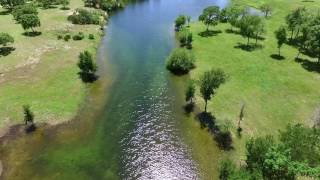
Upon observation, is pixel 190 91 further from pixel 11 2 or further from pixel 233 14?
pixel 11 2

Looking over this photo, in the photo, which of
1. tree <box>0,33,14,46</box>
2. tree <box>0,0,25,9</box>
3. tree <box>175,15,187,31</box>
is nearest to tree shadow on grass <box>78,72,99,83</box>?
tree <box>0,33,14,46</box>

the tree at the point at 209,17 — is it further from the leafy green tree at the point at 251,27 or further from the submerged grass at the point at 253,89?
the leafy green tree at the point at 251,27

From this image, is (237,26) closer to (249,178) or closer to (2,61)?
(2,61)

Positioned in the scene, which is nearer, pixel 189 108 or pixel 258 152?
pixel 258 152

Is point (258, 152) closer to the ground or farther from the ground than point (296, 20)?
closer to the ground

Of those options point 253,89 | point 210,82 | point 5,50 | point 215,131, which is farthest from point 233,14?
point 5,50

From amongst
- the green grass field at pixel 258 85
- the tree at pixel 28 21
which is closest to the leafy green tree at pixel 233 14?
the green grass field at pixel 258 85

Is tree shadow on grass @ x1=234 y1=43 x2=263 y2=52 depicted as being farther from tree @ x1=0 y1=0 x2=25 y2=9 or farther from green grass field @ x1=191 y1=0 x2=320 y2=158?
tree @ x1=0 y1=0 x2=25 y2=9
